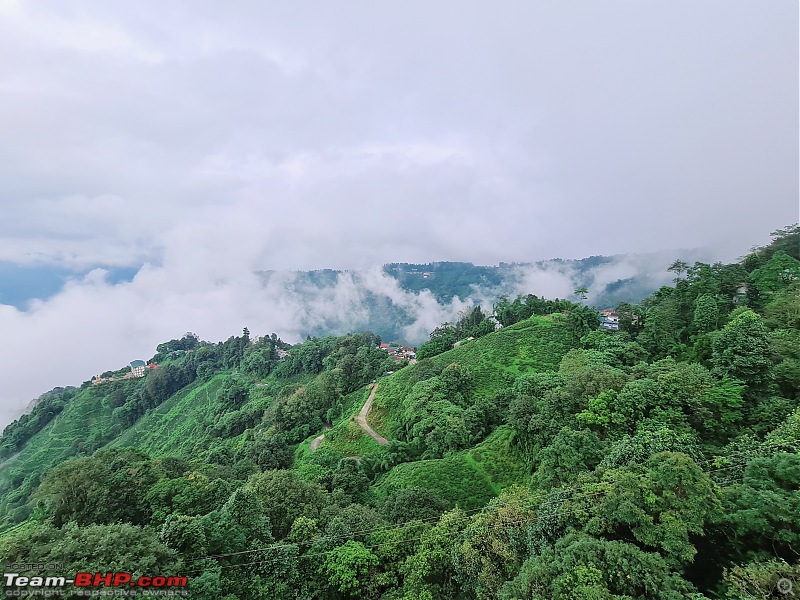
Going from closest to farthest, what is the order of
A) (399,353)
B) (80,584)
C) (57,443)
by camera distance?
(80,584) < (57,443) < (399,353)

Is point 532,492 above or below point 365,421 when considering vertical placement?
above

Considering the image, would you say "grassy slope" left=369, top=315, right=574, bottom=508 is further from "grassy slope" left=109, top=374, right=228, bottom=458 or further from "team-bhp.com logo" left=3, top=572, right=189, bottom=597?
"grassy slope" left=109, top=374, right=228, bottom=458

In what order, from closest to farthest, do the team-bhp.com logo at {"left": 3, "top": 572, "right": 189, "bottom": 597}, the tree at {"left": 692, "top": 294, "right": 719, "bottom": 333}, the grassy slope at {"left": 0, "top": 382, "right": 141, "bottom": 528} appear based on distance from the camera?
the team-bhp.com logo at {"left": 3, "top": 572, "right": 189, "bottom": 597} → the tree at {"left": 692, "top": 294, "right": 719, "bottom": 333} → the grassy slope at {"left": 0, "top": 382, "right": 141, "bottom": 528}

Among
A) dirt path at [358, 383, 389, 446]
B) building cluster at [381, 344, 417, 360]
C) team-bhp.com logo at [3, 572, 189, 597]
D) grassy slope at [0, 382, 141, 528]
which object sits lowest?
grassy slope at [0, 382, 141, 528]

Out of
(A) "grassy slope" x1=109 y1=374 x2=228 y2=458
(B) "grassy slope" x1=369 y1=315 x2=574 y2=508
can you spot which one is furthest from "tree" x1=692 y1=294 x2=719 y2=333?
(A) "grassy slope" x1=109 y1=374 x2=228 y2=458

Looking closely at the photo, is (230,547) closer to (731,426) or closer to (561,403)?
(561,403)

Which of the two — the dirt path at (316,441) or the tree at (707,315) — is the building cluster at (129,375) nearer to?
the dirt path at (316,441)

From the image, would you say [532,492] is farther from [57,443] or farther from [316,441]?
[57,443]

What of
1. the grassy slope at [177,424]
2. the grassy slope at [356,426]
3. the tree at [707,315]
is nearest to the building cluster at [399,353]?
the grassy slope at [356,426]

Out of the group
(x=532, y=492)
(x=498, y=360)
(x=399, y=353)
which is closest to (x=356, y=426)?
(x=498, y=360)
